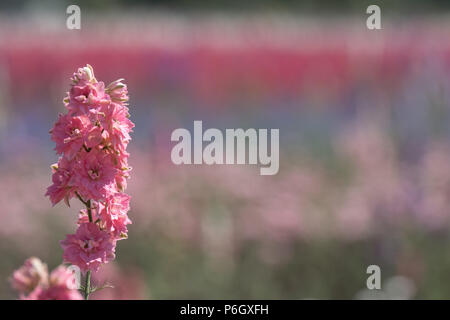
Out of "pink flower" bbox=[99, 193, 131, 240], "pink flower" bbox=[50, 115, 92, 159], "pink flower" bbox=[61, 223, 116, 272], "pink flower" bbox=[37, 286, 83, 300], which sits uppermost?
"pink flower" bbox=[50, 115, 92, 159]

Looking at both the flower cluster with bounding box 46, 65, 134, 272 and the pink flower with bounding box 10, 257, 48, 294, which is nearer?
the flower cluster with bounding box 46, 65, 134, 272

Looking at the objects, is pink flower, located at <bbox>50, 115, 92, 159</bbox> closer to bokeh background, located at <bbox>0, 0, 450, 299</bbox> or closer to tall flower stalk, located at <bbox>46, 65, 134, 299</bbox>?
tall flower stalk, located at <bbox>46, 65, 134, 299</bbox>

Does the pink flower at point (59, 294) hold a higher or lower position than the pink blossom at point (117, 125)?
lower

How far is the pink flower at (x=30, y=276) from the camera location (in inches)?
39.5

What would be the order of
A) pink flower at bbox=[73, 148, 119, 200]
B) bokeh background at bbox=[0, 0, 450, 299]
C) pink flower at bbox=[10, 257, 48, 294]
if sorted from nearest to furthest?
pink flower at bbox=[73, 148, 119, 200] < pink flower at bbox=[10, 257, 48, 294] < bokeh background at bbox=[0, 0, 450, 299]

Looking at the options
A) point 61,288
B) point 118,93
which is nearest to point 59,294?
point 61,288

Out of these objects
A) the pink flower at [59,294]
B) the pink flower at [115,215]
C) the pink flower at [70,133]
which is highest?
the pink flower at [70,133]

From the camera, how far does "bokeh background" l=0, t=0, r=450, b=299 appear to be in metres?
3.06

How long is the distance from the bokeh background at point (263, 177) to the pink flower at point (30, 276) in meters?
0.60

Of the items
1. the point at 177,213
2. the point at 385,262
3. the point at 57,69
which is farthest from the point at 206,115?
the point at 385,262

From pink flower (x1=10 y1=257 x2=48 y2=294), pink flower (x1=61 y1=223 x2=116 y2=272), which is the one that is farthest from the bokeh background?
pink flower (x1=61 y1=223 x2=116 y2=272)

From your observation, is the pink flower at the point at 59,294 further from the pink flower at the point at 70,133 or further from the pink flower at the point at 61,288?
the pink flower at the point at 70,133

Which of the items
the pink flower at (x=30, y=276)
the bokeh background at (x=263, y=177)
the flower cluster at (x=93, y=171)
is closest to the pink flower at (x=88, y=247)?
the flower cluster at (x=93, y=171)

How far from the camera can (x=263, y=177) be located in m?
3.82
